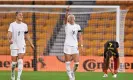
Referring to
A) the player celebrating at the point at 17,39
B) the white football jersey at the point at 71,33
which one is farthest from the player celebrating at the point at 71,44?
the player celebrating at the point at 17,39

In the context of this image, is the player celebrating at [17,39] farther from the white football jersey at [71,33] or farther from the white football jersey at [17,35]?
the white football jersey at [71,33]

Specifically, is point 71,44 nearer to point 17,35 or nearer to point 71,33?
point 71,33

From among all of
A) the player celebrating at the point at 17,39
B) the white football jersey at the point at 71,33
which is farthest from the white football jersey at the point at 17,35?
the white football jersey at the point at 71,33

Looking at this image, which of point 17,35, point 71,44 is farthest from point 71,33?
point 17,35

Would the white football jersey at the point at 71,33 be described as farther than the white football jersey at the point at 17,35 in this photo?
Yes

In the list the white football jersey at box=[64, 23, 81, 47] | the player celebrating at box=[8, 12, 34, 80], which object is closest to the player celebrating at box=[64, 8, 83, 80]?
the white football jersey at box=[64, 23, 81, 47]

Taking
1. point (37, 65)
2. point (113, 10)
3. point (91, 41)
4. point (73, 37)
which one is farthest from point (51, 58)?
point (73, 37)

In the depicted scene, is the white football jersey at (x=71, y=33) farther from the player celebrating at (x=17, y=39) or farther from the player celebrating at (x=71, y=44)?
the player celebrating at (x=17, y=39)

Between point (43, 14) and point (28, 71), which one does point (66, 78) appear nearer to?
point (28, 71)

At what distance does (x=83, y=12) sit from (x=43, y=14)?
70.2 inches

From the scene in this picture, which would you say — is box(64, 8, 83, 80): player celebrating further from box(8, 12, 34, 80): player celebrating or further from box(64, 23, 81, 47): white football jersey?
box(8, 12, 34, 80): player celebrating

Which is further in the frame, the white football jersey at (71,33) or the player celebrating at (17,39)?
the white football jersey at (71,33)

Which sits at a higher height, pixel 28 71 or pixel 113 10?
pixel 113 10

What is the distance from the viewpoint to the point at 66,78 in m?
14.8
